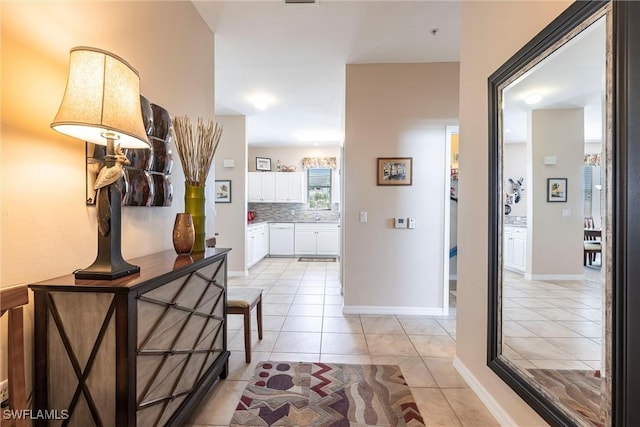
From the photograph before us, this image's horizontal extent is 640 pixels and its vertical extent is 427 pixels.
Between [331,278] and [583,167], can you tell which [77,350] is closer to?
[583,167]

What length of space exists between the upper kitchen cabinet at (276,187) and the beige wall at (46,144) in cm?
537

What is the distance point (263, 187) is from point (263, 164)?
64cm

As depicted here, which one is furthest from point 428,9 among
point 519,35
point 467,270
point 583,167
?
point 467,270

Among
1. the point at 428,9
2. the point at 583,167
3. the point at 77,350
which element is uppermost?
the point at 428,9

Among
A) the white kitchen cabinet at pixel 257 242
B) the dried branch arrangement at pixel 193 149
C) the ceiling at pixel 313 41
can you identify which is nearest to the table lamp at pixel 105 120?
the dried branch arrangement at pixel 193 149

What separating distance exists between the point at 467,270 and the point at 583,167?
41.5 inches

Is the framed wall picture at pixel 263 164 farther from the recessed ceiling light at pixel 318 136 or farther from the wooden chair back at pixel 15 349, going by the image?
the wooden chair back at pixel 15 349

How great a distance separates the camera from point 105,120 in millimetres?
1013

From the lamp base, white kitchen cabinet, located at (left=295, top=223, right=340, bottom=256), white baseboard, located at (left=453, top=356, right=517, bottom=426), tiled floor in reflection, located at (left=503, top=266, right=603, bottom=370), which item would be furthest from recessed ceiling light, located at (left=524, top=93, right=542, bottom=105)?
white kitchen cabinet, located at (left=295, top=223, right=340, bottom=256)

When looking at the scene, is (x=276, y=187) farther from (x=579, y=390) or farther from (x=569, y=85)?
(x=579, y=390)

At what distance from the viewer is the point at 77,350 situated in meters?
1.03

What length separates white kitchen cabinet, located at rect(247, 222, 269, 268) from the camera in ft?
17.8

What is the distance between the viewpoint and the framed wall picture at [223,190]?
4.98 meters

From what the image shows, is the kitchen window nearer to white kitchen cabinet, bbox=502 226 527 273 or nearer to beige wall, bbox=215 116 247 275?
beige wall, bbox=215 116 247 275
